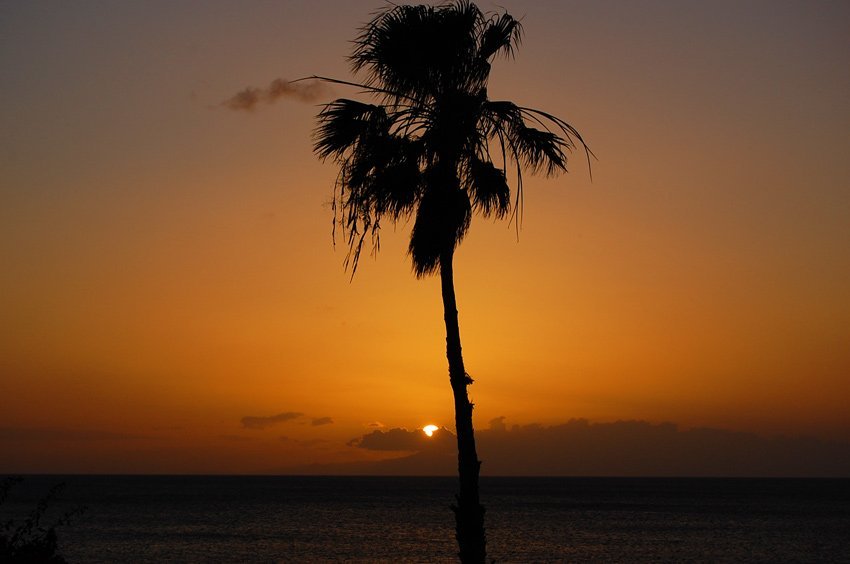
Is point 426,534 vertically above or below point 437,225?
below

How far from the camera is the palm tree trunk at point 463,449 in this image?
16.9 meters

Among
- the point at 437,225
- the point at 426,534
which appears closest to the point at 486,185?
the point at 437,225

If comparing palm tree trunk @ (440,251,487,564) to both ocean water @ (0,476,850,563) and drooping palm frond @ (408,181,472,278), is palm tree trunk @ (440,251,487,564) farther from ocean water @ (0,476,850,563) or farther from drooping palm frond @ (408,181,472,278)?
ocean water @ (0,476,850,563)

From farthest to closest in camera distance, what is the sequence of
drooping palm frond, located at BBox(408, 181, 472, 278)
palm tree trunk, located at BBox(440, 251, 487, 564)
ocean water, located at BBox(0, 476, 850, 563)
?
ocean water, located at BBox(0, 476, 850, 563) < drooping palm frond, located at BBox(408, 181, 472, 278) < palm tree trunk, located at BBox(440, 251, 487, 564)

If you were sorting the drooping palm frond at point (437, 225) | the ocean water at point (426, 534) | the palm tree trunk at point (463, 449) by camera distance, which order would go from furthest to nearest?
the ocean water at point (426, 534) → the drooping palm frond at point (437, 225) → the palm tree trunk at point (463, 449)

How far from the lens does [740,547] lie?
261 feet

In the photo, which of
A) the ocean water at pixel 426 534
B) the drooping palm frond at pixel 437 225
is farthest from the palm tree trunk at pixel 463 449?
the ocean water at pixel 426 534

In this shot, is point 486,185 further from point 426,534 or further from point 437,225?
point 426,534

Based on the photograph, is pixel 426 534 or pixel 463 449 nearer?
pixel 463 449

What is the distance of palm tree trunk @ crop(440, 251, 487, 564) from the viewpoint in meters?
16.9

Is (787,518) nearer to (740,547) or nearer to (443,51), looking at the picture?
(740,547)

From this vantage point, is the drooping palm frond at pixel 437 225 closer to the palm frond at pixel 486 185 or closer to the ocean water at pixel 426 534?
the palm frond at pixel 486 185

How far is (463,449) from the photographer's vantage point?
17.9 metres

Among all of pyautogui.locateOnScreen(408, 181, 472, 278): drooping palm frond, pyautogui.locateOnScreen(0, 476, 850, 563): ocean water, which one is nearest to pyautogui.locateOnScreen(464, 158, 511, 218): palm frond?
pyautogui.locateOnScreen(408, 181, 472, 278): drooping palm frond
